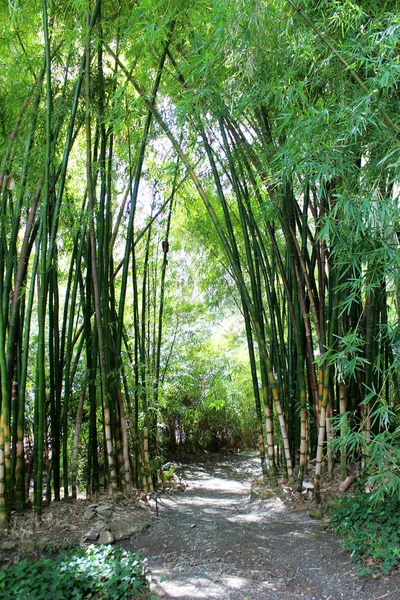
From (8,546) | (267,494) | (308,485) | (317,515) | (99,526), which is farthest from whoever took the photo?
(267,494)

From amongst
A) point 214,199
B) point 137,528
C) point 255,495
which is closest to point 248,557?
point 137,528

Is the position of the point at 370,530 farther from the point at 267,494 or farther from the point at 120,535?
the point at 120,535

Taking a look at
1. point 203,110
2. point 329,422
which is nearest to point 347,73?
point 203,110

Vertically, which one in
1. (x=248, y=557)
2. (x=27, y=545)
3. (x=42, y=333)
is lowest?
(x=248, y=557)

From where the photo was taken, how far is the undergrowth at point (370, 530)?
2297 mm

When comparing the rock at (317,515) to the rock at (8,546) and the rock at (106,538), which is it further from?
the rock at (8,546)

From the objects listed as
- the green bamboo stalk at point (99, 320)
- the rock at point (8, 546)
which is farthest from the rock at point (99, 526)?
the rock at point (8, 546)

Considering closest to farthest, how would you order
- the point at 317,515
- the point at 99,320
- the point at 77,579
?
the point at 77,579 < the point at 317,515 < the point at 99,320

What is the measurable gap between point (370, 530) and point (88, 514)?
66.8 inches

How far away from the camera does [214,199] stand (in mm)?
4469

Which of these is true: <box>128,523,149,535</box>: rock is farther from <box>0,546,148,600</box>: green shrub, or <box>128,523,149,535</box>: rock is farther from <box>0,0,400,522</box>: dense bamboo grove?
<box>0,546,148,600</box>: green shrub

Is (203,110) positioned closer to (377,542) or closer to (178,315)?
(377,542)

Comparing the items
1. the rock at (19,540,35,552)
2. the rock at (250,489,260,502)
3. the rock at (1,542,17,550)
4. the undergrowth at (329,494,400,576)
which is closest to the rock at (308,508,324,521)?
the undergrowth at (329,494,400,576)

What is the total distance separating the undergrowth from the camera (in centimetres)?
230
